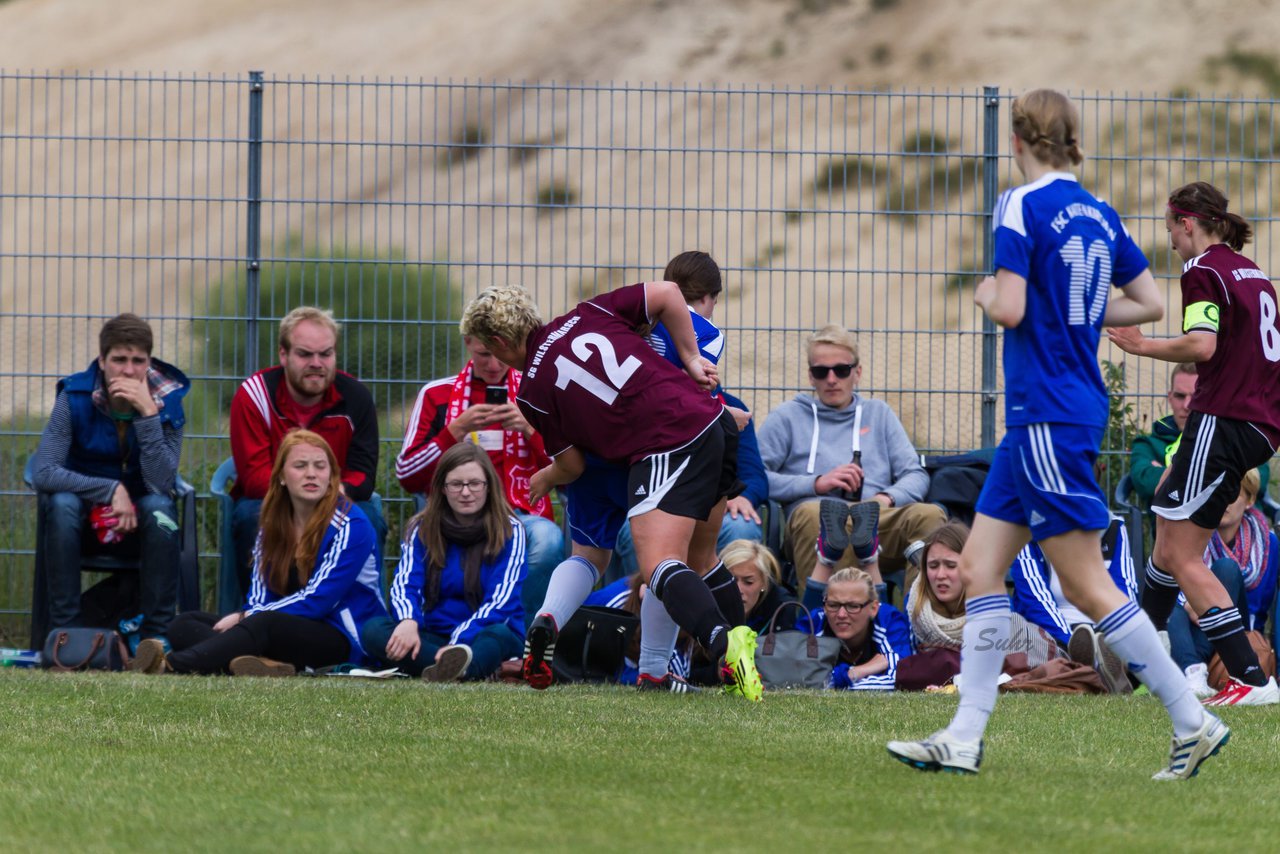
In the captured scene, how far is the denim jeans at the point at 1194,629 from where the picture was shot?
8.27 m

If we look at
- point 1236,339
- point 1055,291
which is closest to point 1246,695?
point 1236,339

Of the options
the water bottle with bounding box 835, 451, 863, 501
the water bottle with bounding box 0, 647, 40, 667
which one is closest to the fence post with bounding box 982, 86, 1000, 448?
the water bottle with bounding box 835, 451, 863, 501

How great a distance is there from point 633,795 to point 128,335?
5521mm

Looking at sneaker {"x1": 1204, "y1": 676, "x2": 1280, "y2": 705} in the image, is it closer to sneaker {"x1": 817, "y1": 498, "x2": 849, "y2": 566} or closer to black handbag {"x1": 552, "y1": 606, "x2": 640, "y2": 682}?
sneaker {"x1": 817, "y1": 498, "x2": 849, "y2": 566}

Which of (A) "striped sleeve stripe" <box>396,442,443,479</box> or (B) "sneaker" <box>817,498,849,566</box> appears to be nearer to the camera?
(B) "sneaker" <box>817,498,849,566</box>

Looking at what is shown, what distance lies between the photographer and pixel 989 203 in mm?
10523

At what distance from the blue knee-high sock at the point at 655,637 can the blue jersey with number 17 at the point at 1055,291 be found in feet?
8.94

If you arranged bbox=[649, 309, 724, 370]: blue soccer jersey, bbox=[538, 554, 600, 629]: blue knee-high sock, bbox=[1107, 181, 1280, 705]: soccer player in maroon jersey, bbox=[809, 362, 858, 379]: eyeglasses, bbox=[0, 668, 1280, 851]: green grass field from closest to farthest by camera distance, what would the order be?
bbox=[0, 668, 1280, 851]: green grass field < bbox=[1107, 181, 1280, 705]: soccer player in maroon jersey < bbox=[538, 554, 600, 629]: blue knee-high sock < bbox=[649, 309, 724, 370]: blue soccer jersey < bbox=[809, 362, 858, 379]: eyeglasses

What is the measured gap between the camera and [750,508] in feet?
29.5

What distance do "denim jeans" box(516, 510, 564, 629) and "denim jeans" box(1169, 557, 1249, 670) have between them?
2901 mm

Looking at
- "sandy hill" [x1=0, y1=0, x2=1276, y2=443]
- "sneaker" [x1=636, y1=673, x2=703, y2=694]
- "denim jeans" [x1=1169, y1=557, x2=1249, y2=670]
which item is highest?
"sandy hill" [x1=0, y1=0, x2=1276, y2=443]

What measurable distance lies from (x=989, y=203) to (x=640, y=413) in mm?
4481

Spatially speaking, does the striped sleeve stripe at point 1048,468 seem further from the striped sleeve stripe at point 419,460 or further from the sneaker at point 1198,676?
the striped sleeve stripe at point 419,460

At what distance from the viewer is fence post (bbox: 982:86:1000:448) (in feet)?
33.0
